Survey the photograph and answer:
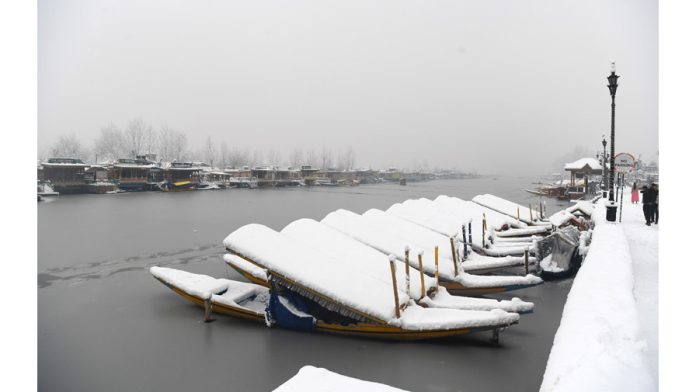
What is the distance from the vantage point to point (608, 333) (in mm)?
3953

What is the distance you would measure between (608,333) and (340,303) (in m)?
4.46

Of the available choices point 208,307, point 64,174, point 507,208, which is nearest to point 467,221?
point 507,208

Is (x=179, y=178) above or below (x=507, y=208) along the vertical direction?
above

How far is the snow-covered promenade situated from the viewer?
3238 millimetres

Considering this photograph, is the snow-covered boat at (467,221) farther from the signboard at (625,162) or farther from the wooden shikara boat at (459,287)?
the signboard at (625,162)

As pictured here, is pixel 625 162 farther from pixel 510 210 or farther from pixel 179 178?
pixel 179 178

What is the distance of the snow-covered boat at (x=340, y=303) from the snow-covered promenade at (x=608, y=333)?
169 cm

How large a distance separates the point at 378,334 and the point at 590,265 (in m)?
3.59

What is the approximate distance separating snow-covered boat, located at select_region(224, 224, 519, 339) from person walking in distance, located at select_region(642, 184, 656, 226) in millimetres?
6654

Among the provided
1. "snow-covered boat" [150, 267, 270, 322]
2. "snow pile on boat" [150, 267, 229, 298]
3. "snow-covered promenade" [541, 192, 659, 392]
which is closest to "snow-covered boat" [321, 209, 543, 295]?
"snow-covered promenade" [541, 192, 659, 392]

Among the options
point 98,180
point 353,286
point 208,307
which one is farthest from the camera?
point 98,180

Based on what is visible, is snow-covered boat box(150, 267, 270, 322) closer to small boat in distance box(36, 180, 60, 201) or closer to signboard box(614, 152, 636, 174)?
signboard box(614, 152, 636, 174)
